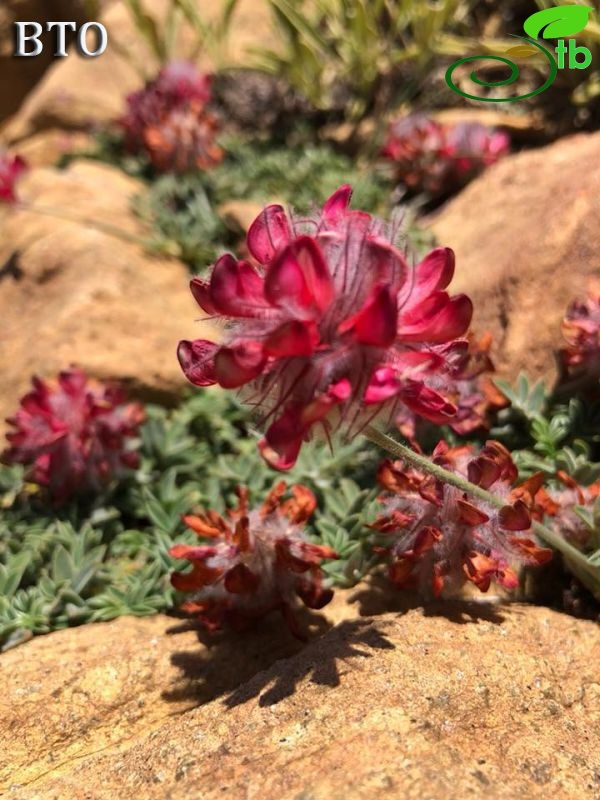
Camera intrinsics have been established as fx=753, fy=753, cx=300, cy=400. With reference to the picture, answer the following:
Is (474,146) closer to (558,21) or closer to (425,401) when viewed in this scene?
(558,21)

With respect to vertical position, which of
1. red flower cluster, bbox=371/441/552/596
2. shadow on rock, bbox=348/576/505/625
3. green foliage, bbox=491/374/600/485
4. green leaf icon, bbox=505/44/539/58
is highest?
green leaf icon, bbox=505/44/539/58

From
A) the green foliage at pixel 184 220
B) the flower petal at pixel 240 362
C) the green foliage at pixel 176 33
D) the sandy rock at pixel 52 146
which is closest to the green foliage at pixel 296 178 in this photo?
the green foliage at pixel 184 220

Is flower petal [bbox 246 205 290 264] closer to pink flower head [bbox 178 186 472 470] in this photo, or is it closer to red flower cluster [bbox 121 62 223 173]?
pink flower head [bbox 178 186 472 470]

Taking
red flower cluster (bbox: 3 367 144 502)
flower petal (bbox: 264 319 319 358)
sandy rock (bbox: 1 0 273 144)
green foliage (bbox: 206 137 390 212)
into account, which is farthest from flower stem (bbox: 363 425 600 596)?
sandy rock (bbox: 1 0 273 144)

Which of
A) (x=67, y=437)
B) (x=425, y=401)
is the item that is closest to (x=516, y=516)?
(x=425, y=401)

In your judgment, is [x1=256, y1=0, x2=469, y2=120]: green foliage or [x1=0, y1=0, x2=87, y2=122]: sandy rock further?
[x1=0, y1=0, x2=87, y2=122]: sandy rock

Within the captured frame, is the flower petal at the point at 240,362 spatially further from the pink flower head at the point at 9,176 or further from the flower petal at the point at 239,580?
the pink flower head at the point at 9,176

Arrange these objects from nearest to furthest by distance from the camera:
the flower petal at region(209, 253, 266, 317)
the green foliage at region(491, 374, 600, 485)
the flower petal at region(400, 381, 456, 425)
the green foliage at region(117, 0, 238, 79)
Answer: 1. the flower petal at region(209, 253, 266, 317)
2. the flower petal at region(400, 381, 456, 425)
3. the green foliage at region(491, 374, 600, 485)
4. the green foliage at region(117, 0, 238, 79)

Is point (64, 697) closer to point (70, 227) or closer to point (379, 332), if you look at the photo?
point (379, 332)
